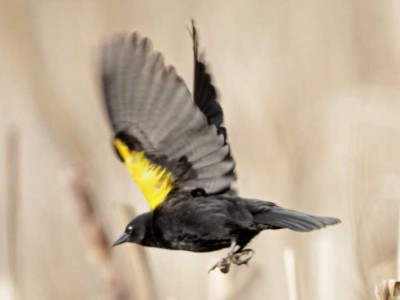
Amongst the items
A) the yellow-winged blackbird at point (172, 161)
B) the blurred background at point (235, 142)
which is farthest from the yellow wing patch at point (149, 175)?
the blurred background at point (235, 142)

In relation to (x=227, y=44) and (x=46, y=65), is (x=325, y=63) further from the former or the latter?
(x=46, y=65)

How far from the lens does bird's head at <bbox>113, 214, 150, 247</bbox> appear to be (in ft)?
1.78

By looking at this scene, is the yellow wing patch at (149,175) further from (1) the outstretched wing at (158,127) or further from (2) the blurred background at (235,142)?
(2) the blurred background at (235,142)

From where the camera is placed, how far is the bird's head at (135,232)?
54cm

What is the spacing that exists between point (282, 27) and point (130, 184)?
23 centimetres

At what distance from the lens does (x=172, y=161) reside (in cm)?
55

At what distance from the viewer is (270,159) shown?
2.66 ft

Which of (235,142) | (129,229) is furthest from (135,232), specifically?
(235,142)

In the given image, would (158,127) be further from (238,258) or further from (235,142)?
(235,142)

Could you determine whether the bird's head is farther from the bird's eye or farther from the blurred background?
the blurred background

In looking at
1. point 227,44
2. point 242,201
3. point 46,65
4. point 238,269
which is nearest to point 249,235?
point 242,201

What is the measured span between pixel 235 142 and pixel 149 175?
27 centimetres

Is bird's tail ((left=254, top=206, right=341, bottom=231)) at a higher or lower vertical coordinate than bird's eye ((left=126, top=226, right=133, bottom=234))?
lower

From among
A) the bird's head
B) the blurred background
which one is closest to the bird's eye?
the bird's head
